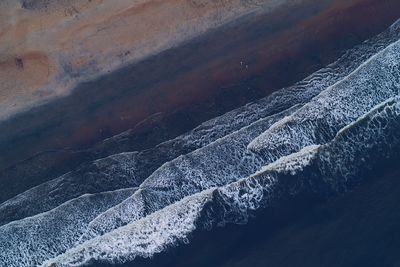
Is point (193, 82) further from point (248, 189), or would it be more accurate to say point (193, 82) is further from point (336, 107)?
point (336, 107)

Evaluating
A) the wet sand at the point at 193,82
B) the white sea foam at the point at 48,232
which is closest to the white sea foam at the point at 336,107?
the wet sand at the point at 193,82

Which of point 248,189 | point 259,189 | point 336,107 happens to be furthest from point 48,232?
point 336,107

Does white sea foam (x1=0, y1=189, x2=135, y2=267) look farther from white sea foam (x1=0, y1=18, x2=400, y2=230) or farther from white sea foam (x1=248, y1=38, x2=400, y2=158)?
white sea foam (x1=248, y1=38, x2=400, y2=158)

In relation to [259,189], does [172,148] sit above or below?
above

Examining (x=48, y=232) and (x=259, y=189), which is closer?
(x=259, y=189)

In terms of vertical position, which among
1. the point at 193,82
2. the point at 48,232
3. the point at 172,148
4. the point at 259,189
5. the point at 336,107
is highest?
the point at 193,82

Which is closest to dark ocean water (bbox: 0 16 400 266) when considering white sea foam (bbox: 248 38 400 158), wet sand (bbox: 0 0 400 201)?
white sea foam (bbox: 248 38 400 158)

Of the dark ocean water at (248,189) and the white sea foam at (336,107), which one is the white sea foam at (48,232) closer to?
the dark ocean water at (248,189)

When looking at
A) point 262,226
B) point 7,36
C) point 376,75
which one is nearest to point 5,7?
point 7,36
